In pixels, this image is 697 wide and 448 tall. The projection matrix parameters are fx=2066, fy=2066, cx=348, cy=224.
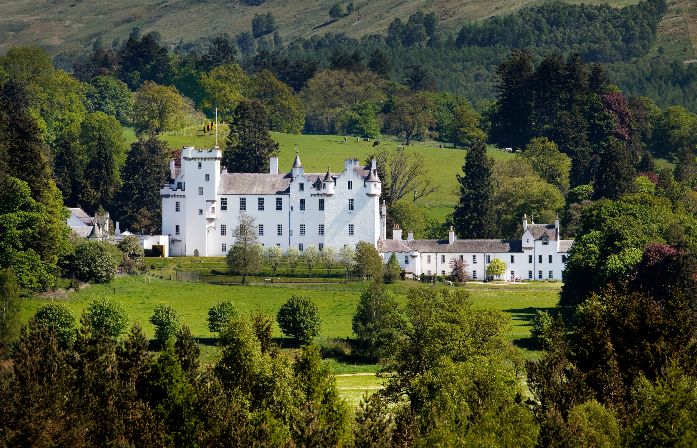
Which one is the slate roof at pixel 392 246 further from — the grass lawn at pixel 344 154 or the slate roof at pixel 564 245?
the grass lawn at pixel 344 154

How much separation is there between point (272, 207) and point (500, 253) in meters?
15.5

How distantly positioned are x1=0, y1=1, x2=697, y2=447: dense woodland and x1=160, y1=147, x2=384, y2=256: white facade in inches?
215

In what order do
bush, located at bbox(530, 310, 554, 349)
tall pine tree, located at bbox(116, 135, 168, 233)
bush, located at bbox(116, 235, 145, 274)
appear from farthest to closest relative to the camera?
1. tall pine tree, located at bbox(116, 135, 168, 233)
2. bush, located at bbox(116, 235, 145, 274)
3. bush, located at bbox(530, 310, 554, 349)

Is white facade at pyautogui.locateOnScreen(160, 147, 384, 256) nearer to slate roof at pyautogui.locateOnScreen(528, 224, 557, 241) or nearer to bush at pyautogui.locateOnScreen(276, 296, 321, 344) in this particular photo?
slate roof at pyautogui.locateOnScreen(528, 224, 557, 241)

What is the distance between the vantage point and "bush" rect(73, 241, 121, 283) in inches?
4658

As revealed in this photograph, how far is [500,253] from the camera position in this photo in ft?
450

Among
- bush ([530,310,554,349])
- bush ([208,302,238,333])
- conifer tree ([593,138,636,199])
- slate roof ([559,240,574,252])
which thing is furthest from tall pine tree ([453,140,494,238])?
bush ([208,302,238,333])

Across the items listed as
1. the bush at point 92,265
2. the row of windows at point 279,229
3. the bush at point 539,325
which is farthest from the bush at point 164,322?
the row of windows at point 279,229

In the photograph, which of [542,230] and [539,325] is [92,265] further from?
[542,230]

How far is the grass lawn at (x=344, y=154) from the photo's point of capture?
16000 cm

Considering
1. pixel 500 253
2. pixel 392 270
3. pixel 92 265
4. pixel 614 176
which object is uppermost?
pixel 614 176

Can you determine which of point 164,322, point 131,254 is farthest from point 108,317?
point 131,254

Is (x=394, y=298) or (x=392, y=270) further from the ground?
(x=392, y=270)

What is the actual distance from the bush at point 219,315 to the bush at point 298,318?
2.62 m
